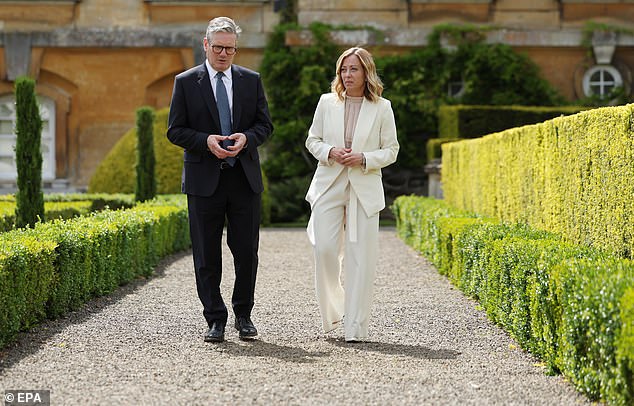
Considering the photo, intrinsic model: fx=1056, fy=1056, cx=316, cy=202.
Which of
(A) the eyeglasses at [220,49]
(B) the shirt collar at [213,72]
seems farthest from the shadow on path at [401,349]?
(A) the eyeglasses at [220,49]

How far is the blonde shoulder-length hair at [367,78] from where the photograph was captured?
21.1 ft

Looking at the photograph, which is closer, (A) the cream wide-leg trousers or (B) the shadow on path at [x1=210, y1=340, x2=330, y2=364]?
(B) the shadow on path at [x1=210, y1=340, x2=330, y2=364]

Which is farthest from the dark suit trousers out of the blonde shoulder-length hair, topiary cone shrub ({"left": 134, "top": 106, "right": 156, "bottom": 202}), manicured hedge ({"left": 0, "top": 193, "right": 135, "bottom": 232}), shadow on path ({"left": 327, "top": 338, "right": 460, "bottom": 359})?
topiary cone shrub ({"left": 134, "top": 106, "right": 156, "bottom": 202})

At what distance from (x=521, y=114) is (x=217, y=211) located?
13742mm

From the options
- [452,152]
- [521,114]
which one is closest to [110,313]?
[452,152]

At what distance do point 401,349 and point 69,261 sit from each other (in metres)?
2.62

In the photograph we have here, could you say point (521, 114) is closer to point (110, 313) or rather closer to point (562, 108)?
point (562, 108)

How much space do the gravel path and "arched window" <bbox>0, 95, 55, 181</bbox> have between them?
13558 mm

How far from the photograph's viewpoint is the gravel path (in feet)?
16.1

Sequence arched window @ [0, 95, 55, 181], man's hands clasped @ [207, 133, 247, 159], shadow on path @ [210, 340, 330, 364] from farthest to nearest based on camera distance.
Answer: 1. arched window @ [0, 95, 55, 181]
2. man's hands clasped @ [207, 133, 247, 159]
3. shadow on path @ [210, 340, 330, 364]

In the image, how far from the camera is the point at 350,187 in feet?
21.3

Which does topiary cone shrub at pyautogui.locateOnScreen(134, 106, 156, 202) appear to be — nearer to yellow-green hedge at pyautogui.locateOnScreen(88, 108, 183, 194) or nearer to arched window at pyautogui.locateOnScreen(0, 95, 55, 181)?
yellow-green hedge at pyautogui.locateOnScreen(88, 108, 183, 194)

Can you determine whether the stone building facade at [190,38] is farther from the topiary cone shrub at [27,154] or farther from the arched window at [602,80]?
the topiary cone shrub at [27,154]

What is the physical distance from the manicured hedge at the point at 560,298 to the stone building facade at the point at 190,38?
12619 mm
